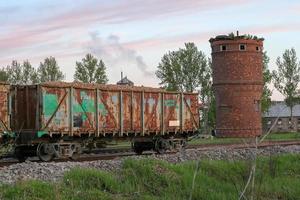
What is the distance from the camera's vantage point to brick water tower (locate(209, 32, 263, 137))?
45.6 metres

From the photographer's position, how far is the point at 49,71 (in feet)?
239

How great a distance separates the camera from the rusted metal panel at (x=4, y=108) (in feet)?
61.9

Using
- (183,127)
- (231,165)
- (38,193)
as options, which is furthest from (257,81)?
(38,193)

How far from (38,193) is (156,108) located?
14.7m

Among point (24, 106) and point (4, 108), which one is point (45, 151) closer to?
point (24, 106)

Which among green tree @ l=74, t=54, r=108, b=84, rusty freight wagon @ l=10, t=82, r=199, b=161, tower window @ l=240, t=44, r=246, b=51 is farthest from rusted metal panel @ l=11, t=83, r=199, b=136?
green tree @ l=74, t=54, r=108, b=84

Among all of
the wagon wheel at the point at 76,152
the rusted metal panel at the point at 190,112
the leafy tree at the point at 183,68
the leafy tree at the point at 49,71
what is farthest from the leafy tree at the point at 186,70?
the wagon wheel at the point at 76,152

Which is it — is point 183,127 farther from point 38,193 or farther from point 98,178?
point 38,193

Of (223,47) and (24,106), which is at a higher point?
(223,47)

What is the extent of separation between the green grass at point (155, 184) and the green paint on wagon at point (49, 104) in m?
6.19

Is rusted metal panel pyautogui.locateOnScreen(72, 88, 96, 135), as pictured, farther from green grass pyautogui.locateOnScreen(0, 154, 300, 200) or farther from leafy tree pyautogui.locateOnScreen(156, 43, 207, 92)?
leafy tree pyautogui.locateOnScreen(156, 43, 207, 92)

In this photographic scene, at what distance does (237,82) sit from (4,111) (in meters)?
29.3

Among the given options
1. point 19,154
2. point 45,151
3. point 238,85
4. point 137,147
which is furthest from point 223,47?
point 45,151

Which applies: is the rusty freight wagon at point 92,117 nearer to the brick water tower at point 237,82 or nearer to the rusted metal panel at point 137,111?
the rusted metal panel at point 137,111
